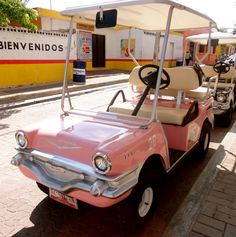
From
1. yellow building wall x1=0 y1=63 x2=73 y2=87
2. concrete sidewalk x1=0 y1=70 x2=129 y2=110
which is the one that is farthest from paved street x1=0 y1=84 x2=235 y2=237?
yellow building wall x1=0 y1=63 x2=73 y2=87

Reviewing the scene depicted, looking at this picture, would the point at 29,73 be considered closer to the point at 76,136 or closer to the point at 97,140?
the point at 76,136

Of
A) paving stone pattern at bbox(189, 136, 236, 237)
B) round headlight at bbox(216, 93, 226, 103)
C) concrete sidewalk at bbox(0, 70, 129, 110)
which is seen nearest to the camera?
paving stone pattern at bbox(189, 136, 236, 237)

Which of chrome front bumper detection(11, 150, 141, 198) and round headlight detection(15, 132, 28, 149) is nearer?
chrome front bumper detection(11, 150, 141, 198)

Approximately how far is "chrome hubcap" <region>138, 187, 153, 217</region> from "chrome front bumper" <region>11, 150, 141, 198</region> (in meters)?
0.38

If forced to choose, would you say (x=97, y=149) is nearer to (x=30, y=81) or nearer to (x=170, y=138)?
(x=170, y=138)

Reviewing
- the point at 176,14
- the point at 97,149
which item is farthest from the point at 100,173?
the point at 176,14

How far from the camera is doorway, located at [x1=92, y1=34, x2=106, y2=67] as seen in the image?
18.5 meters

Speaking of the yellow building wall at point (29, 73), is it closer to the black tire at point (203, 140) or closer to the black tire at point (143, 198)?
the black tire at point (203, 140)

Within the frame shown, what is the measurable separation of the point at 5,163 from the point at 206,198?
120 inches

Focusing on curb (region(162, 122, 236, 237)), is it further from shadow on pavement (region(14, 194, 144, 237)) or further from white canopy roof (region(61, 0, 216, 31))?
white canopy roof (region(61, 0, 216, 31))

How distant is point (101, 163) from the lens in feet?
Answer: 7.06

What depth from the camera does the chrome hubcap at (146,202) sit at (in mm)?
2590

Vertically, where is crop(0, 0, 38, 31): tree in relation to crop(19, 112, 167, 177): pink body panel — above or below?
above

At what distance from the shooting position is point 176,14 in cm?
349
